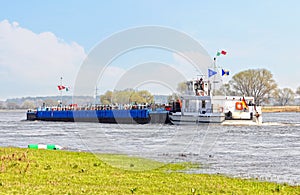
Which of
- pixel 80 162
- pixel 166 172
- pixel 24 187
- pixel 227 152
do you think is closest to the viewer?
pixel 24 187

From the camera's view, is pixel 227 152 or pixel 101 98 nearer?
pixel 227 152

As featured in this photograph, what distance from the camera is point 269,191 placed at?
Result: 1416 cm

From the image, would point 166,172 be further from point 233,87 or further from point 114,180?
point 233,87

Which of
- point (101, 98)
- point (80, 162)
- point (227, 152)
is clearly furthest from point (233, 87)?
point (80, 162)

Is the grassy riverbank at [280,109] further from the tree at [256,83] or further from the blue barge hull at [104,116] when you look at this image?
the blue barge hull at [104,116]

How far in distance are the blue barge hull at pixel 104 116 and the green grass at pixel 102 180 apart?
190 feet

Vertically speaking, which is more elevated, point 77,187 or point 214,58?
point 214,58

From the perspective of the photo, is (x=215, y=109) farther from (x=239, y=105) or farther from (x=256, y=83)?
(x=256, y=83)

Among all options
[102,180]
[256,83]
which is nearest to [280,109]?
[256,83]

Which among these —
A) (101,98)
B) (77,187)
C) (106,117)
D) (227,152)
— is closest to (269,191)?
(77,187)

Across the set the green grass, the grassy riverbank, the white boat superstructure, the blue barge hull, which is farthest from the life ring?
the grassy riverbank

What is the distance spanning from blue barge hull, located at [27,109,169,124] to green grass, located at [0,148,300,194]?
57.9 meters

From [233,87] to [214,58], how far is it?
188ft

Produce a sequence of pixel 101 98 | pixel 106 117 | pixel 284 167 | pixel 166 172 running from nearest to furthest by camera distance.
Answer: pixel 166 172, pixel 284 167, pixel 106 117, pixel 101 98
